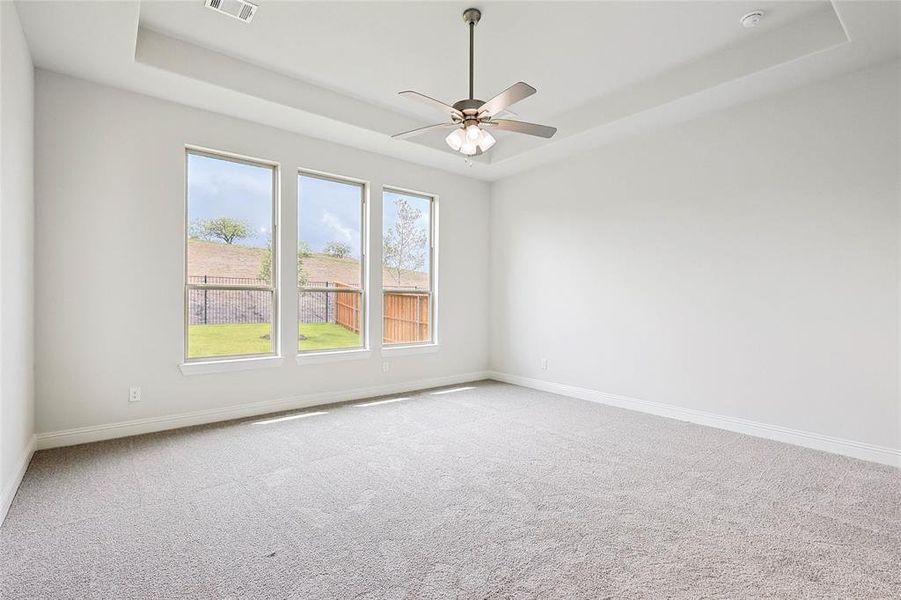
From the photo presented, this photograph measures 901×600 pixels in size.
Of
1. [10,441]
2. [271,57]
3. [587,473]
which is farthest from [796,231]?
[10,441]

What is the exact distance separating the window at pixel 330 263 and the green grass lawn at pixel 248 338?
0.01m

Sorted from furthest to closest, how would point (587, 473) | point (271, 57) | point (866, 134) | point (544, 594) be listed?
1. point (271, 57)
2. point (866, 134)
3. point (587, 473)
4. point (544, 594)

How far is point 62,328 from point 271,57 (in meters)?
2.70

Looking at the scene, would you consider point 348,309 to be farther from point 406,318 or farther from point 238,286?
point 238,286

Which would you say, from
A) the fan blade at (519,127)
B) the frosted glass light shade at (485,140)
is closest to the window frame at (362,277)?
the frosted glass light shade at (485,140)

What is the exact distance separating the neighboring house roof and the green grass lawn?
Result: 0.51 metres

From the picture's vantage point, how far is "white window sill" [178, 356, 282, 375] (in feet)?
13.3

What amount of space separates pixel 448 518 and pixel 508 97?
8.32 ft

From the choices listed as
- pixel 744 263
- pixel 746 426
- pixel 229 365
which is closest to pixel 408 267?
pixel 229 365

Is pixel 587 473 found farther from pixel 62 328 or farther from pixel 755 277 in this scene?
pixel 62 328

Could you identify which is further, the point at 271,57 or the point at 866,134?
the point at 271,57

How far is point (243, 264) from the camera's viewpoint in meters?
4.43

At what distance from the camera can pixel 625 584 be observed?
1881 millimetres

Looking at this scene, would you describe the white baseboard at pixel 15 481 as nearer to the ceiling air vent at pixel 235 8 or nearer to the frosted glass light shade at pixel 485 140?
the ceiling air vent at pixel 235 8
